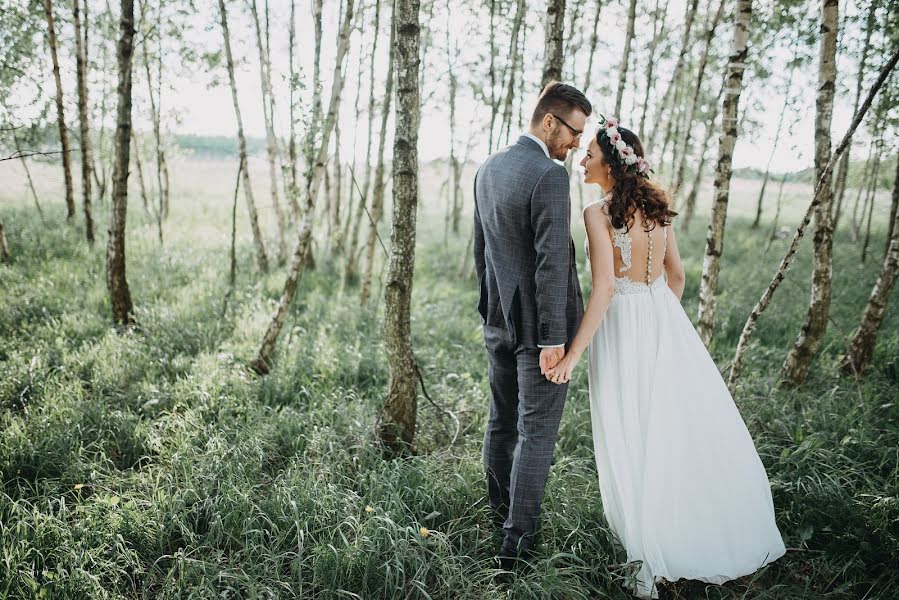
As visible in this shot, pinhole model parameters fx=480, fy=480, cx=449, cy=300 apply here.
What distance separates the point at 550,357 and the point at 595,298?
1.17ft

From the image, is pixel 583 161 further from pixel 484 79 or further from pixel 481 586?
pixel 484 79

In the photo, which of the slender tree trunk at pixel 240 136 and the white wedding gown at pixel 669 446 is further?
the slender tree trunk at pixel 240 136

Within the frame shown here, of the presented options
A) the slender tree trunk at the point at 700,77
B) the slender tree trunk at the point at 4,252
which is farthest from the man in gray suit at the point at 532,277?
the slender tree trunk at the point at 4,252

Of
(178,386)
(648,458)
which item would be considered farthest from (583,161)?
(178,386)

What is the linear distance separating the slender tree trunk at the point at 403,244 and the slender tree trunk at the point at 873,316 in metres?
3.92

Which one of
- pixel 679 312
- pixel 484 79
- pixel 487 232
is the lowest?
pixel 679 312

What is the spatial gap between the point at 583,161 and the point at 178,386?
355 centimetres

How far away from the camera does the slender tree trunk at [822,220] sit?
3775 mm

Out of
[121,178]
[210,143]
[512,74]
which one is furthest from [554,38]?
[210,143]

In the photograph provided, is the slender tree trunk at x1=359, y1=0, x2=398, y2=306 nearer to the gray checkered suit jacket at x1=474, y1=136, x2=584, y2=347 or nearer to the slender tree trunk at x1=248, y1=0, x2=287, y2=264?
the slender tree trunk at x1=248, y1=0, x2=287, y2=264

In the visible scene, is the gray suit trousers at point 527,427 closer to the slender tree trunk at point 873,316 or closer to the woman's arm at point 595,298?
the woman's arm at point 595,298

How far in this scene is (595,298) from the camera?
89.0 inches

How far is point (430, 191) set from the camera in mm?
36875

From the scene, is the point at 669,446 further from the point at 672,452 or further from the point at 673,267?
the point at 673,267
